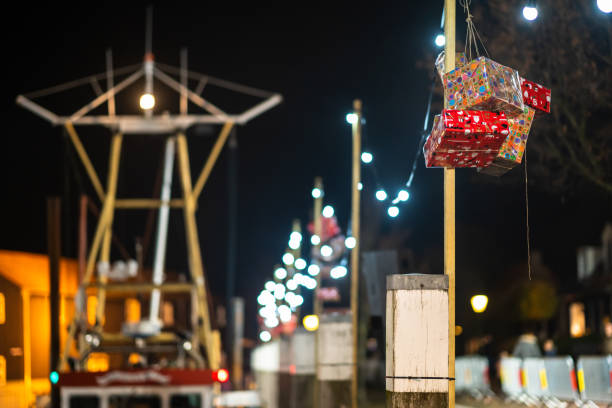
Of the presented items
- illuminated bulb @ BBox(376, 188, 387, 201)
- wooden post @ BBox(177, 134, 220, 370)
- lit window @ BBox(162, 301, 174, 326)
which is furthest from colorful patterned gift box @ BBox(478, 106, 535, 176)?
lit window @ BBox(162, 301, 174, 326)

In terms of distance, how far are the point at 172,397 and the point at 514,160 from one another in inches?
284

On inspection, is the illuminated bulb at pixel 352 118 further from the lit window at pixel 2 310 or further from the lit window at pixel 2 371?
the lit window at pixel 2 371

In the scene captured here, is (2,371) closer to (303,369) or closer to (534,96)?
(303,369)

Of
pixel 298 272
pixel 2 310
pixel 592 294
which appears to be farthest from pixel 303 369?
pixel 592 294

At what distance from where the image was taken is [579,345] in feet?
109

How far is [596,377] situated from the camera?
15.3 metres

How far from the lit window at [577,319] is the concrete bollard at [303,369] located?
2694 centimetres

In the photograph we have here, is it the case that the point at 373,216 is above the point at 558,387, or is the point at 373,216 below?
above

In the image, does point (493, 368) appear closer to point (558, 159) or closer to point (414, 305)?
point (558, 159)

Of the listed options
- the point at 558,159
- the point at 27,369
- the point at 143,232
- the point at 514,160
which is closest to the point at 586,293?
the point at 143,232

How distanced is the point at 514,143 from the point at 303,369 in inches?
515

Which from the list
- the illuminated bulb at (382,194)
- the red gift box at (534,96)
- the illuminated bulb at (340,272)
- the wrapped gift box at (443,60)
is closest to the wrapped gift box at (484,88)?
the red gift box at (534,96)

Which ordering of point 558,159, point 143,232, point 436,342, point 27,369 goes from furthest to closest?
point 143,232
point 558,159
point 27,369
point 436,342

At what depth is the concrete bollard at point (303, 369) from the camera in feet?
67.7
